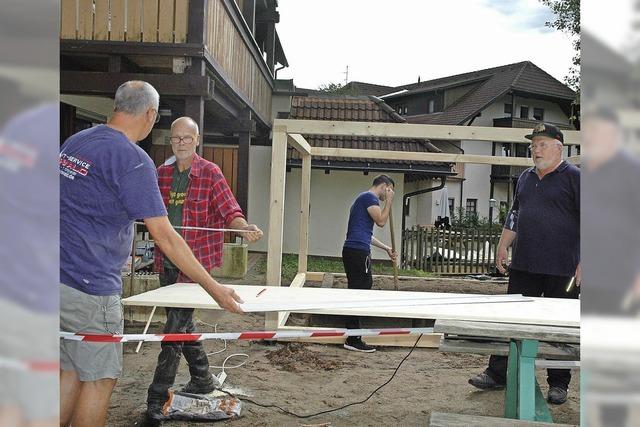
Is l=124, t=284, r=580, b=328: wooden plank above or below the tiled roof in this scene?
below

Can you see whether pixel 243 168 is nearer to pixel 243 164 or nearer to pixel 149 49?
pixel 243 164

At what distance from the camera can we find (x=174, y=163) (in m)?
4.09

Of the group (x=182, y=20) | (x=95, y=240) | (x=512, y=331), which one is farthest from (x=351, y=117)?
(x=95, y=240)

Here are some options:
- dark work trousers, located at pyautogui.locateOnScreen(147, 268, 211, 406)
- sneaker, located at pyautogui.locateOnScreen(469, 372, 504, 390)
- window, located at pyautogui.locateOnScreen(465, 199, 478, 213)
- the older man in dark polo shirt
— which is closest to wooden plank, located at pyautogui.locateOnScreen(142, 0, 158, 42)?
dark work trousers, located at pyautogui.locateOnScreen(147, 268, 211, 406)

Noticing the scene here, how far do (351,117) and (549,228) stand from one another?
11943 mm

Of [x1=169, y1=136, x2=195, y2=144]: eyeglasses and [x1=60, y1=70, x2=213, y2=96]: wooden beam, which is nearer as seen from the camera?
[x1=169, y1=136, x2=195, y2=144]: eyeglasses

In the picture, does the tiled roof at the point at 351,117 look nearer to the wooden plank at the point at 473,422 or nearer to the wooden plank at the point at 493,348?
the wooden plank at the point at 493,348

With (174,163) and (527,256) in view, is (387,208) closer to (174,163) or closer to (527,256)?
(527,256)

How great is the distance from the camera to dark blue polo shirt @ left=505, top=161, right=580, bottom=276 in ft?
13.8

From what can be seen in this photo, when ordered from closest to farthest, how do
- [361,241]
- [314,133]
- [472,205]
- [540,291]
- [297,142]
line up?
[540,291] < [314,133] < [361,241] < [297,142] < [472,205]

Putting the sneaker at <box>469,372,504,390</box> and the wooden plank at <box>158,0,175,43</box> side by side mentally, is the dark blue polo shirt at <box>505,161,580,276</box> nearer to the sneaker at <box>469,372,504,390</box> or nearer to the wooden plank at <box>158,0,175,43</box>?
the sneaker at <box>469,372,504,390</box>

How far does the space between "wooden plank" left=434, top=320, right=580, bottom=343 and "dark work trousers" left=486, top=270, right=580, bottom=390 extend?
164 cm

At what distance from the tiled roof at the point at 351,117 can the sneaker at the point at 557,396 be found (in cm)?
973

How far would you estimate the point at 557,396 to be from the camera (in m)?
4.23
